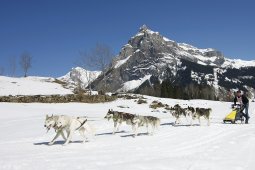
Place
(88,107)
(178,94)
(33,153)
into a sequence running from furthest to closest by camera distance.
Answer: (178,94)
(88,107)
(33,153)

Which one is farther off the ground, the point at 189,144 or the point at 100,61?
the point at 100,61

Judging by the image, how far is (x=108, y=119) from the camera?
1852 cm

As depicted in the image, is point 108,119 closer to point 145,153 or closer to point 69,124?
point 69,124

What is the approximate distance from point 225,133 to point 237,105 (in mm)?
7769

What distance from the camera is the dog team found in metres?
13.7

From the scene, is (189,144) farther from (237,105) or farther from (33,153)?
(237,105)

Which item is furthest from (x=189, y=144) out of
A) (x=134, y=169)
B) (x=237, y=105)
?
(x=237, y=105)

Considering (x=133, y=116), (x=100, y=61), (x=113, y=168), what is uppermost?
(x=100, y=61)

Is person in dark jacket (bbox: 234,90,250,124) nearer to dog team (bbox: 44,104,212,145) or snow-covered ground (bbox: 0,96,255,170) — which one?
dog team (bbox: 44,104,212,145)

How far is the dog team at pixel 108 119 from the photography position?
1371 centimetres

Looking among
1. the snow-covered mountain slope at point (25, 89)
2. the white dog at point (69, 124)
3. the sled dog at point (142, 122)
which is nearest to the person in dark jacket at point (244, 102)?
the sled dog at point (142, 122)

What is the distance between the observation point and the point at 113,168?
9.45 m

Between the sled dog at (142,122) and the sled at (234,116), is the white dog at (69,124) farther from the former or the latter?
the sled at (234,116)

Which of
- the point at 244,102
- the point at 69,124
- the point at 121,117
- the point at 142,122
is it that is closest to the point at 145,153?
the point at 69,124
